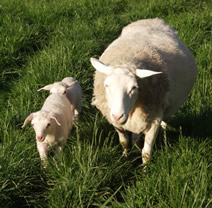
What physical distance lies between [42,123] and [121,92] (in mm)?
856

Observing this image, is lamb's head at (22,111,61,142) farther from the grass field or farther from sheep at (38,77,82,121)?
sheep at (38,77,82,121)

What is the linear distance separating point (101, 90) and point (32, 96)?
1148 millimetres

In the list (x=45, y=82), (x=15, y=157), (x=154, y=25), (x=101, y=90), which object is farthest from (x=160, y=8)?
(x=15, y=157)

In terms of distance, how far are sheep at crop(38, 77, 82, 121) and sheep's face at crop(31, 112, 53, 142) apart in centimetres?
63

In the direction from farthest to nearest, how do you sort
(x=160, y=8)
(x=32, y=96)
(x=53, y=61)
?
1. (x=160, y=8)
2. (x=53, y=61)
3. (x=32, y=96)

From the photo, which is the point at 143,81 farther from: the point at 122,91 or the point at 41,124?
the point at 41,124

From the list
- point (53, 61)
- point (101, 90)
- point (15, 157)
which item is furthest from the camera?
point (53, 61)

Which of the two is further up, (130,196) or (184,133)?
(130,196)

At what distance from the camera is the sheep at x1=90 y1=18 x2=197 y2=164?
2807mm

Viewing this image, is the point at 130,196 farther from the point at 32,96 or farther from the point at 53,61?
the point at 53,61

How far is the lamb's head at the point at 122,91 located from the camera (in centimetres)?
268

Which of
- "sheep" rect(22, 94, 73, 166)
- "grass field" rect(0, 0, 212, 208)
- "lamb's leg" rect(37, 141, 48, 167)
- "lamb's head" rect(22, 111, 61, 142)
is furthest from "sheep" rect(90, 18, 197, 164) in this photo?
"lamb's leg" rect(37, 141, 48, 167)

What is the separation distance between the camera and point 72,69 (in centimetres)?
469

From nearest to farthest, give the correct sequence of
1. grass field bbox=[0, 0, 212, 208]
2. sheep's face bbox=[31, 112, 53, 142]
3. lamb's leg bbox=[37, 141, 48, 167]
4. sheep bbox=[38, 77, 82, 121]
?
grass field bbox=[0, 0, 212, 208], sheep's face bbox=[31, 112, 53, 142], lamb's leg bbox=[37, 141, 48, 167], sheep bbox=[38, 77, 82, 121]
